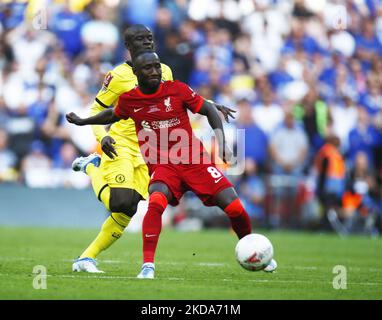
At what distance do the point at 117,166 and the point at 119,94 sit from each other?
828 mm

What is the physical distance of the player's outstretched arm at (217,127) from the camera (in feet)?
31.2

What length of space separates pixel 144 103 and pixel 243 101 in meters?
10.4

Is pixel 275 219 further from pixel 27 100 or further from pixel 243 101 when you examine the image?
pixel 27 100

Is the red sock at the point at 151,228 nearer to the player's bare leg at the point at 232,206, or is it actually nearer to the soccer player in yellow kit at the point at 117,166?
the player's bare leg at the point at 232,206

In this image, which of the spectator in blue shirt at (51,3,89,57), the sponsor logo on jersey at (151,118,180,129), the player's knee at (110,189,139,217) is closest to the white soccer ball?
the sponsor logo on jersey at (151,118,180,129)

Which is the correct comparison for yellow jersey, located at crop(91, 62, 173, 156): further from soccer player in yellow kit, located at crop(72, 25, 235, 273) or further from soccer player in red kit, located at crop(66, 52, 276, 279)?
soccer player in red kit, located at crop(66, 52, 276, 279)

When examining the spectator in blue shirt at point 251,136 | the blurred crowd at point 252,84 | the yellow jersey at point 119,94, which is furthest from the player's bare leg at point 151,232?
the spectator in blue shirt at point 251,136

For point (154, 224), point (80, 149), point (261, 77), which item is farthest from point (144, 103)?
point (261, 77)

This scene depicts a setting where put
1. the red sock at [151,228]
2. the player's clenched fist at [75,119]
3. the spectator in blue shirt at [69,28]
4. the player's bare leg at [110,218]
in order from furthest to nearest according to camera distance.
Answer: the spectator in blue shirt at [69,28] → the player's bare leg at [110,218] → the player's clenched fist at [75,119] → the red sock at [151,228]

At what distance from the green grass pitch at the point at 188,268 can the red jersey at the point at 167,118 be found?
1.28m

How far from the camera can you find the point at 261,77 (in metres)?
21.0

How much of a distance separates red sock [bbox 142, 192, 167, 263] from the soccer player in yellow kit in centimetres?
96

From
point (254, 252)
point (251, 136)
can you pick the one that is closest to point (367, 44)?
point (251, 136)

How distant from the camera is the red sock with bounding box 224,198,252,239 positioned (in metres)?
9.61
